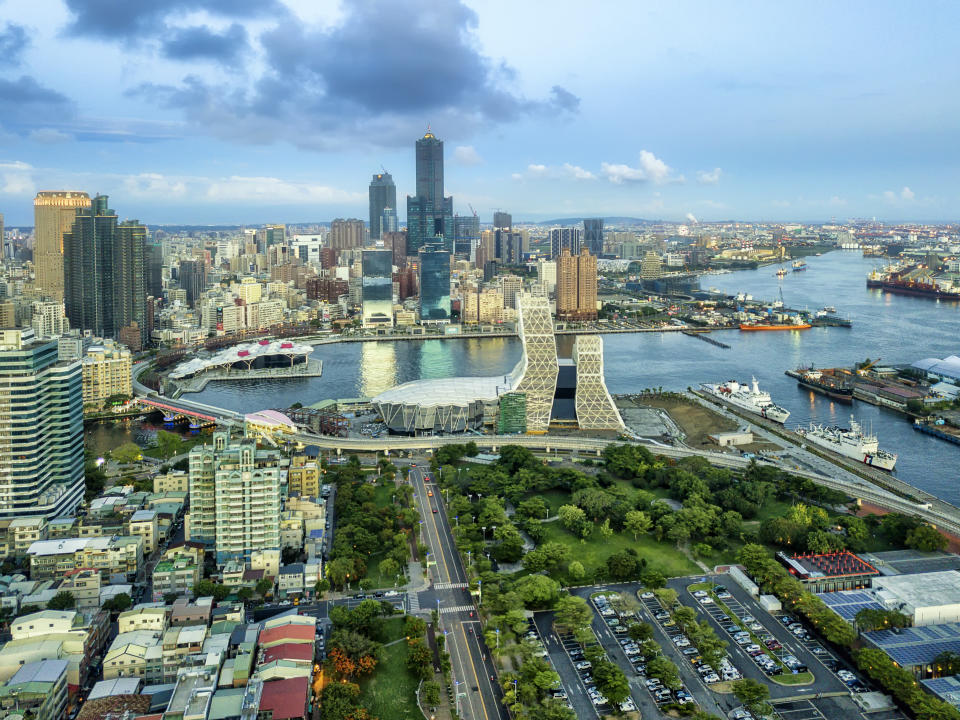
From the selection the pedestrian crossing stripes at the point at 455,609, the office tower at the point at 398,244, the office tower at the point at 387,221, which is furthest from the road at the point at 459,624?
the office tower at the point at 387,221

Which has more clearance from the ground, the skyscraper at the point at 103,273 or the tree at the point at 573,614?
the skyscraper at the point at 103,273

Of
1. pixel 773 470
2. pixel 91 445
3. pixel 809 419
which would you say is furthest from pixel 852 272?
pixel 91 445

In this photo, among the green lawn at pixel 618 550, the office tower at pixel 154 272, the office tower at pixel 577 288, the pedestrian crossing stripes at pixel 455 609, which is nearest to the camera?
the pedestrian crossing stripes at pixel 455 609

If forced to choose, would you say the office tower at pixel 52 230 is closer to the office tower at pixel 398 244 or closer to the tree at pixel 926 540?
the office tower at pixel 398 244

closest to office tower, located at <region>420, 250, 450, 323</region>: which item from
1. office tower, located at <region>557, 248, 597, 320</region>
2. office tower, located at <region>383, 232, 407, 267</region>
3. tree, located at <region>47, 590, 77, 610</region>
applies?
office tower, located at <region>557, 248, 597, 320</region>

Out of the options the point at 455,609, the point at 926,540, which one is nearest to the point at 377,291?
the point at 455,609

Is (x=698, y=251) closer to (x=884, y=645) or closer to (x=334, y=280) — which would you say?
(x=334, y=280)

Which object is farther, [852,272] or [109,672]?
[852,272]
